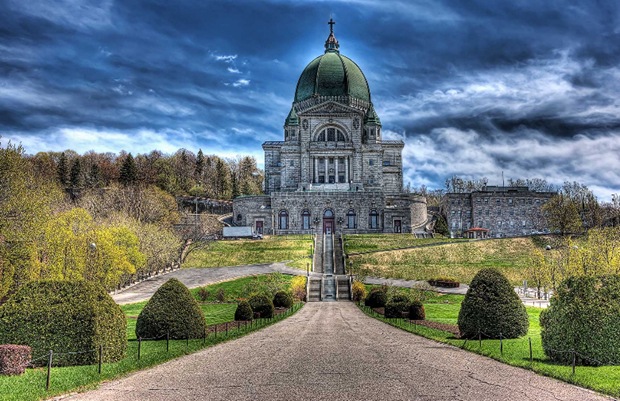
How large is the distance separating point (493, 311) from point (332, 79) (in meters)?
80.1

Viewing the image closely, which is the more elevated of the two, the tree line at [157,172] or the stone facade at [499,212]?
the tree line at [157,172]

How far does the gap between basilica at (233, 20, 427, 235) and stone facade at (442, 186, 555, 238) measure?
6.58m

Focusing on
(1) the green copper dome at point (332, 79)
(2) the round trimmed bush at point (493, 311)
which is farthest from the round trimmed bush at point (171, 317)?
(1) the green copper dome at point (332, 79)

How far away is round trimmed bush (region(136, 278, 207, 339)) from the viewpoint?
73.1 ft

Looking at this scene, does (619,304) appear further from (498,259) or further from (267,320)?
(498,259)

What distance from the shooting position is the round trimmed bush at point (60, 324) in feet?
56.9

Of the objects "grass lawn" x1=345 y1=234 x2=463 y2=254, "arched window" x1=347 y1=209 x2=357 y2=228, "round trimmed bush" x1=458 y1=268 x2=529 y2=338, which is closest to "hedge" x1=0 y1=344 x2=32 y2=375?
"round trimmed bush" x1=458 y1=268 x2=529 y2=338

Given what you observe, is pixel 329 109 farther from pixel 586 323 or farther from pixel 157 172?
pixel 586 323

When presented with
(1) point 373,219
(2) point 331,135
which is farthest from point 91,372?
(2) point 331,135

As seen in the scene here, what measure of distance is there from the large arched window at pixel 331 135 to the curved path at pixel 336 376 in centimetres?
7357

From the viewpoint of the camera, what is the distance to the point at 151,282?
54.1 metres

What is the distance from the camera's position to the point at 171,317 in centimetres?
2238

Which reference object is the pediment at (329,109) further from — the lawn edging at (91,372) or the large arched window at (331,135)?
the lawn edging at (91,372)

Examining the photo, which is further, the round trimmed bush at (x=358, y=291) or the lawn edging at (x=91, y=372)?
the round trimmed bush at (x=358, y=291)
